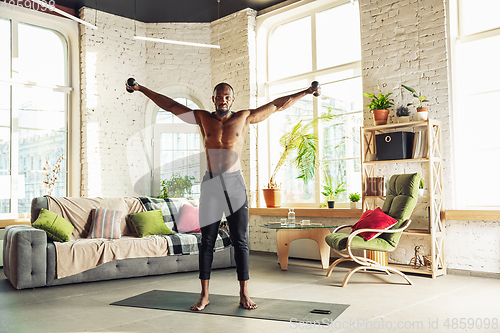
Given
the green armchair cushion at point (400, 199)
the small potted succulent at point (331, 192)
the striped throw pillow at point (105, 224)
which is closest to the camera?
the green armchair cushion at point (400, 199)

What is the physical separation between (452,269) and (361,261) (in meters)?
1.19

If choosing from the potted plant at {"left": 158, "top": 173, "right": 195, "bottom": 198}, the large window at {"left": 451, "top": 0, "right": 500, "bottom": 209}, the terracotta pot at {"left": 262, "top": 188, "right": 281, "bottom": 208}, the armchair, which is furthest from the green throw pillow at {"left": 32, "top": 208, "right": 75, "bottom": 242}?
the large window at {"left": 451, "top": 0, "right": 500, "bottom": 209}

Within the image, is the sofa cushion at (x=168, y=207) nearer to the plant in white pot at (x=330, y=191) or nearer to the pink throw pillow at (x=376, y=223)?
the plant in white pot at (x=330, y=191)

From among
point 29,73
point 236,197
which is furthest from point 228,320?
point 29,73

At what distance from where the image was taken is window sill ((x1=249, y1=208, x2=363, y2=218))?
5.44 m

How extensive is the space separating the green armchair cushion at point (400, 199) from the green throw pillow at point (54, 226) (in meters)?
3.17

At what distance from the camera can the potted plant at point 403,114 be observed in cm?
496

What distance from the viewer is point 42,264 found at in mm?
4137

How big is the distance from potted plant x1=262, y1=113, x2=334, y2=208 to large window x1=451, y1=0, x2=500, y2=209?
1.77m

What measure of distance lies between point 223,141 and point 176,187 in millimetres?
4039

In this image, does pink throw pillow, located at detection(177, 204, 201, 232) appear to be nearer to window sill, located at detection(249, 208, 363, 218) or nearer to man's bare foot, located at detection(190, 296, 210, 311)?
window sill, located at detection(249, 208, 363, 218)

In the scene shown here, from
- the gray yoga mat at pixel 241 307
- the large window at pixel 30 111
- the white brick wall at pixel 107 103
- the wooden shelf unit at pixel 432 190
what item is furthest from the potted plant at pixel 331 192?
the large window at pixel 30 111

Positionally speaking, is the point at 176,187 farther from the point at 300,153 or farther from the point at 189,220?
the point at 300,153

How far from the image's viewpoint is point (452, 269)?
186 inches
